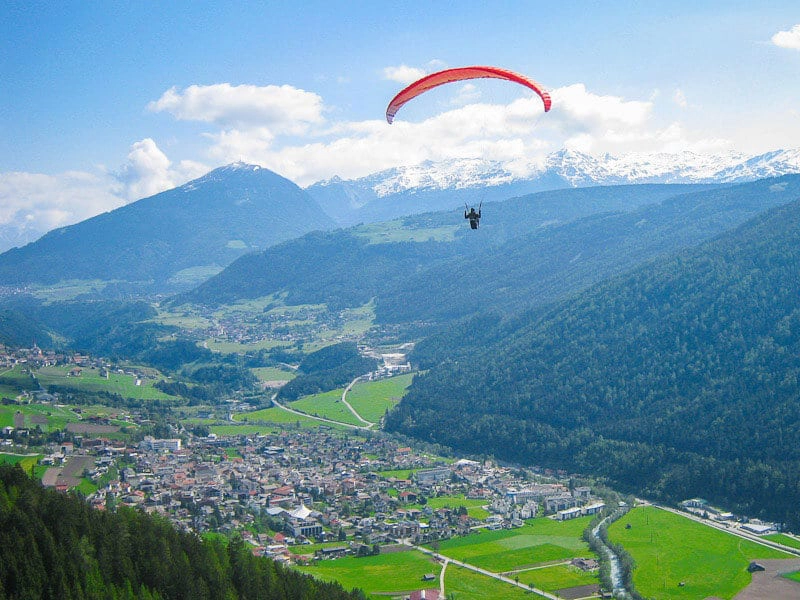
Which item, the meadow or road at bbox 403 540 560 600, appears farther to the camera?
the meadow

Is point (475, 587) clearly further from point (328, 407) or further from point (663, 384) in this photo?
point (328, 407)

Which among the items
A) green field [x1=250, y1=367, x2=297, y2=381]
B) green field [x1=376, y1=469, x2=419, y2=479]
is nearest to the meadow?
green field [x1=376, y1=469, x2=419, y2=479]

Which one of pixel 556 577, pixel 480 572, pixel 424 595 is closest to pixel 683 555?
pixel 556 577

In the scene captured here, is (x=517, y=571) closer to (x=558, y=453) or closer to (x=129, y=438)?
(x=558, y=453)

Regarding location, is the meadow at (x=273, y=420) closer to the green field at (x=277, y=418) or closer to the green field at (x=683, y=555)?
the green field at (x=277, y=418)

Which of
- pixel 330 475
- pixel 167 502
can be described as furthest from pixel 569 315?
pixel 167 502

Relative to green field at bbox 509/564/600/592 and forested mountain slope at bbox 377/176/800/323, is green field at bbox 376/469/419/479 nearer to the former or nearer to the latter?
green field at bbox 509/564/600/592

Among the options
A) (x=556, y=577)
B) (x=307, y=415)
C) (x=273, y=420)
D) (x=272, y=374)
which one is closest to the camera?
(x=556, y=577)
